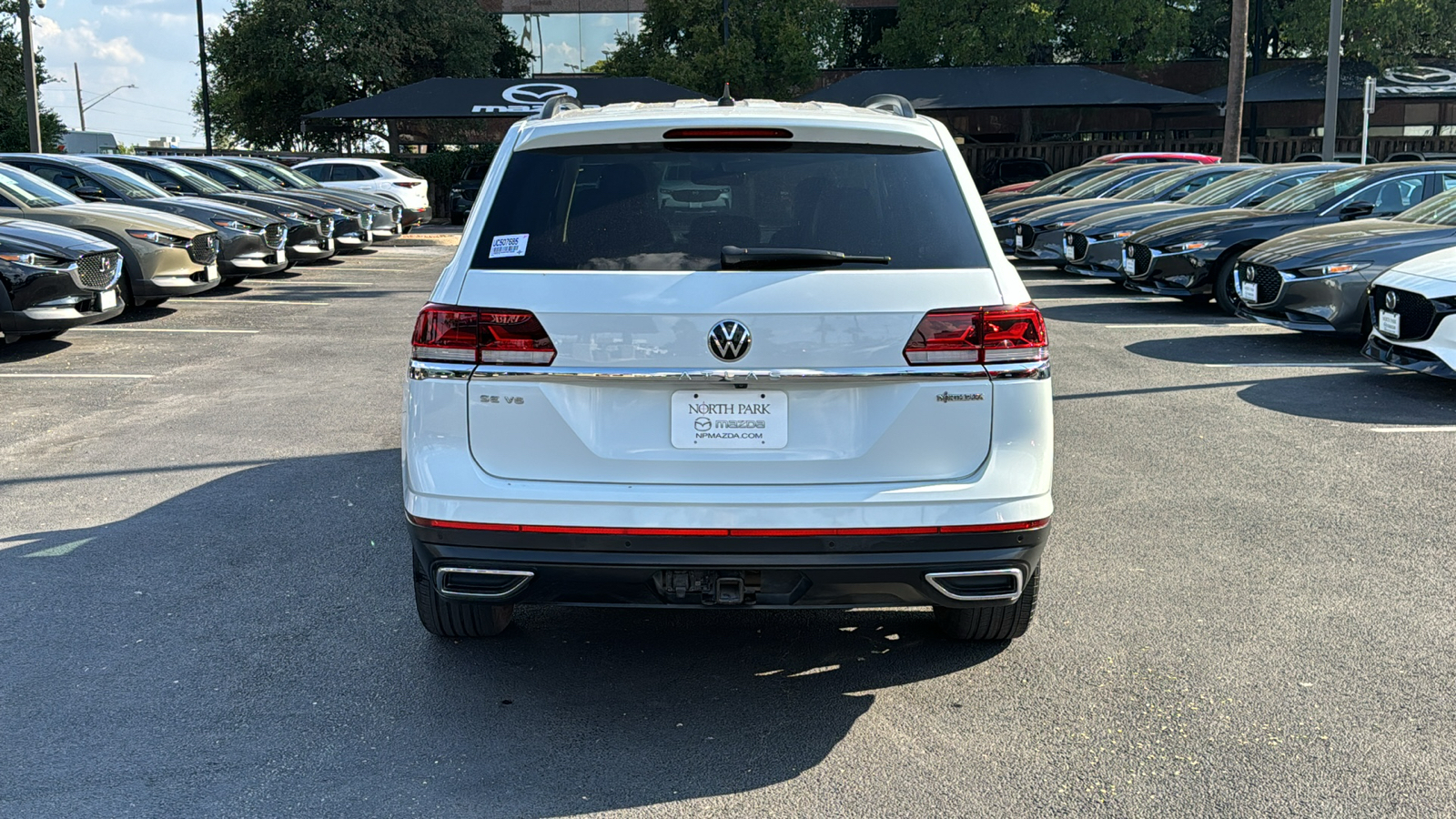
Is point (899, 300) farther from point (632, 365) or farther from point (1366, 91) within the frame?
point (1366, 91)

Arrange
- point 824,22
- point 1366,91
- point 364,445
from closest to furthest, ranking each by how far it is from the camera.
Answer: point 364,445 → point 1366,91 → point 824,22

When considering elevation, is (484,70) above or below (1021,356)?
above

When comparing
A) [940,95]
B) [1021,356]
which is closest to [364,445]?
[1021,356]

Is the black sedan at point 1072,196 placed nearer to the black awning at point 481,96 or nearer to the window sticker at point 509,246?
the black awning at point 481,96

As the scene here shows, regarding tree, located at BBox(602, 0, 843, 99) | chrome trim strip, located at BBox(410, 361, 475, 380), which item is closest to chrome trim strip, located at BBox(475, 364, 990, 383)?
chrome trim strip, located at BBox(410, 361, 475, 380)

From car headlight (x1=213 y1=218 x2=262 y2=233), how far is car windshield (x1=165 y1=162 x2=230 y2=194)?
2.96 meters

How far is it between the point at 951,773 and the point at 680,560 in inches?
37.0

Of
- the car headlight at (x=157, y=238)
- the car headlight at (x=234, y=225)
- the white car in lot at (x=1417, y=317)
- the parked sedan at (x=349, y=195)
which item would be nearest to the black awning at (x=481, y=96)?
the parked sedan at (x=349, y=195)

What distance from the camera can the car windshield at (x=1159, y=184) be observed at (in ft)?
63.0

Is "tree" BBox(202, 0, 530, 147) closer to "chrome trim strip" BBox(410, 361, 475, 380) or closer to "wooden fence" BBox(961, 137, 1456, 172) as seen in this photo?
"wooden fence" BBox(961, 137, 1456, 172)

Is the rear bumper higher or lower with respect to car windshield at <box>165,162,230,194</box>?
lower

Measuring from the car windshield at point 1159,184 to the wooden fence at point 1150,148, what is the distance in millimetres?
18804

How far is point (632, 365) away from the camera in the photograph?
3.55m

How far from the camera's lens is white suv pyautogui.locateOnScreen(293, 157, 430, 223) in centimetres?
2773
